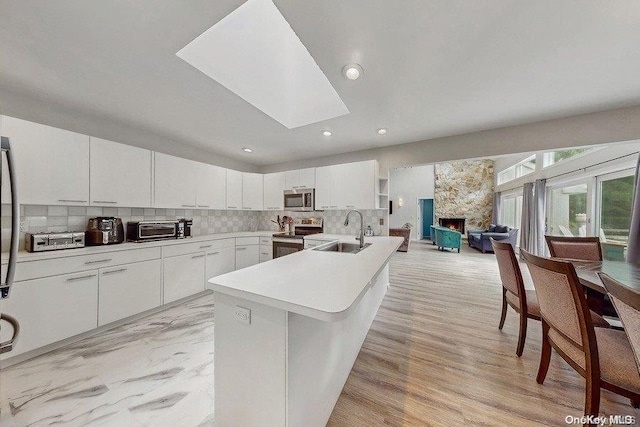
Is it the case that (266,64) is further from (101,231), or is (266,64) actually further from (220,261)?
(220,261)

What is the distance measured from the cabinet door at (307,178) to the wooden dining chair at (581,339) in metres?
3.07

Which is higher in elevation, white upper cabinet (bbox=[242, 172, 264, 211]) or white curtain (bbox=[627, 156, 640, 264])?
white upper cabinet (bbox=[242, 172, 264, 211])

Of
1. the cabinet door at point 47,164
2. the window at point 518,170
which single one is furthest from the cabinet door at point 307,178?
the window at point 518,170

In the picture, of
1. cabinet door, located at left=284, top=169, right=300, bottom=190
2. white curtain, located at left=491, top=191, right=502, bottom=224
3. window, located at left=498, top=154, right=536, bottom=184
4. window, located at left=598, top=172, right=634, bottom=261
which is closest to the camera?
window, located at left=598, top=172, right=634, bottom=261

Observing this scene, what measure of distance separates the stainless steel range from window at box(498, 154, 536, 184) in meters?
6.09

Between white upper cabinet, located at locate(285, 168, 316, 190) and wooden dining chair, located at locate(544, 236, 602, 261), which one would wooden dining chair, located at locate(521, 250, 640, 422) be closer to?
wooden dining chair, located at locate(544, 236, 602, 261)

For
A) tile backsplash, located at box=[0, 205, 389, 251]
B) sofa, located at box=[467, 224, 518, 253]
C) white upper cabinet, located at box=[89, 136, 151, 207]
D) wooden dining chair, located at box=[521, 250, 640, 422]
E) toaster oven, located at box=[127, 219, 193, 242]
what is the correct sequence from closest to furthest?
1. wooden dining chair, located at box=[521, 250, 640, 422]
2. tile backsplash, located at box=[0, 205, 389, 251]
3. white upper cabinet, located at box=[89, 136, 151, 207]
4. toaster oven, located at box=[127, 219, 193, 242]
5. sofa, located at box=[467, 224, 518, 253]

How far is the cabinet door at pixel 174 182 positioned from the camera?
2920 millimetres

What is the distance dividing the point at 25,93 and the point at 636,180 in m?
6.83

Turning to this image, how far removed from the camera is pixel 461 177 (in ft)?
31.3

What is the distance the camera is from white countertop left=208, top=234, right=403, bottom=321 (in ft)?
3.05

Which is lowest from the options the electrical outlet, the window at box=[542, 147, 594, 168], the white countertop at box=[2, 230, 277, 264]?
the electrical outlet

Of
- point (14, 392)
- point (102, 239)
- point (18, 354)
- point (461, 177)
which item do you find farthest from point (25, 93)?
point (461, 177)

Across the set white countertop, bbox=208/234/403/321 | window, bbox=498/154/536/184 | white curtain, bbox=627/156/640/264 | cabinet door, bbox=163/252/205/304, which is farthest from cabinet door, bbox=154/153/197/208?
window, bbox=498/154/536/184
